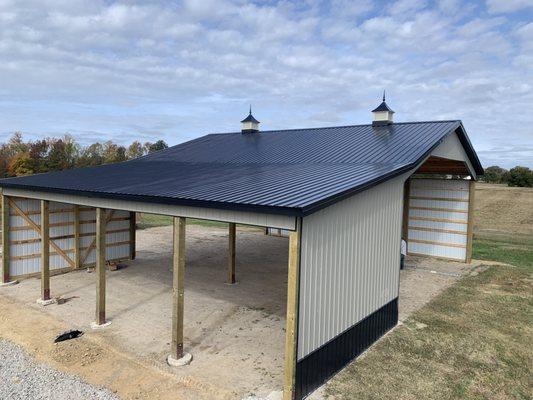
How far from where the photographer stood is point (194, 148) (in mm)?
18609

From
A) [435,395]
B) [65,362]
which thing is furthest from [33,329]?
[435,395]

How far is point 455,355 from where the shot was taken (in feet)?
27.5

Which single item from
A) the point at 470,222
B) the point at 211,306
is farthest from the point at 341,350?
the point at 470,222

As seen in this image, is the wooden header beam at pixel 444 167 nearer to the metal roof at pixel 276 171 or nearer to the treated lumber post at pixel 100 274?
the metal roof at pixel 276 171

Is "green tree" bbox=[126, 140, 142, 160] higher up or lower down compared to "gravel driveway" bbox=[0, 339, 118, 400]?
higher up

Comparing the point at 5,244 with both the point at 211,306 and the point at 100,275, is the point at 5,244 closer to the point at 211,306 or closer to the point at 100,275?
the point at 100,275

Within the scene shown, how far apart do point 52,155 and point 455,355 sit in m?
64.4

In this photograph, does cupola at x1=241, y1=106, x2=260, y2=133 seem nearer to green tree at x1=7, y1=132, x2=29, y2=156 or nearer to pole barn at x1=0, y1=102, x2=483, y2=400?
pole barn at x1=0, y1=102, x2=483, y2=400

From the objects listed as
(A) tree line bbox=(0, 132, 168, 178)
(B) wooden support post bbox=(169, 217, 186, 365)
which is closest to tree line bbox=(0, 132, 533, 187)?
(A) tree line bbox=(0, 132, 168, 178)

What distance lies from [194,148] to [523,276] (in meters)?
13.6

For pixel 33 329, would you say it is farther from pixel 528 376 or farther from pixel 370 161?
pixel 528 376

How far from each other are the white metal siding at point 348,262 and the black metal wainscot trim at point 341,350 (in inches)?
5.8

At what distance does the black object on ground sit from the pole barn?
1.92ft

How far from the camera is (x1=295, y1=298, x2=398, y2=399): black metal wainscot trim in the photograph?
22.1 ft
